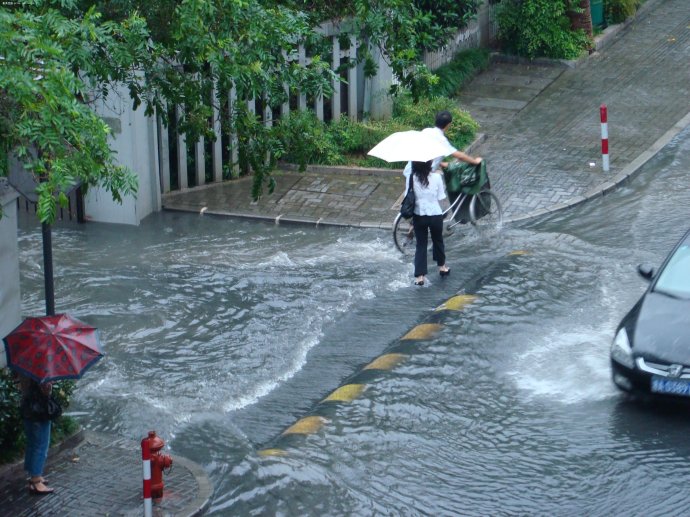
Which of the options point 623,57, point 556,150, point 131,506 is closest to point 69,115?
point 131,506

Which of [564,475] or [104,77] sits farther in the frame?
[104,77]

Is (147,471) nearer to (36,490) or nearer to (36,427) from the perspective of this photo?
(36,427)

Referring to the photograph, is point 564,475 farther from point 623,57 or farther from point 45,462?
point 623,57

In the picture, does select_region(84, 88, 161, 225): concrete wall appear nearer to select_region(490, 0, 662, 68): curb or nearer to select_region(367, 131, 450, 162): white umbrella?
select_region(367, 131, 450, 162): white umbrella

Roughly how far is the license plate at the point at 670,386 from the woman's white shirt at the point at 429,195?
4287 millimetres

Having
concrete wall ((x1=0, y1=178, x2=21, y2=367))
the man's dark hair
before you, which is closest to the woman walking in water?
the man's dark hair

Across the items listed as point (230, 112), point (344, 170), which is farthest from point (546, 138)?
point (230, 112)

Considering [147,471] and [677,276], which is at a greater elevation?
[677,276]

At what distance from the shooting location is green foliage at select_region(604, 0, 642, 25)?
938 inches

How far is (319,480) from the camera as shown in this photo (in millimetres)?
8883

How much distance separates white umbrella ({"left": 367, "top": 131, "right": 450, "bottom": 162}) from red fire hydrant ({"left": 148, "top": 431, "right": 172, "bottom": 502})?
5.58 meters

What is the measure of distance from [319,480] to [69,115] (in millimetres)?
3432

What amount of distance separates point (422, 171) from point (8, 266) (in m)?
4.95

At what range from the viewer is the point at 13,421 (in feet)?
29.9
